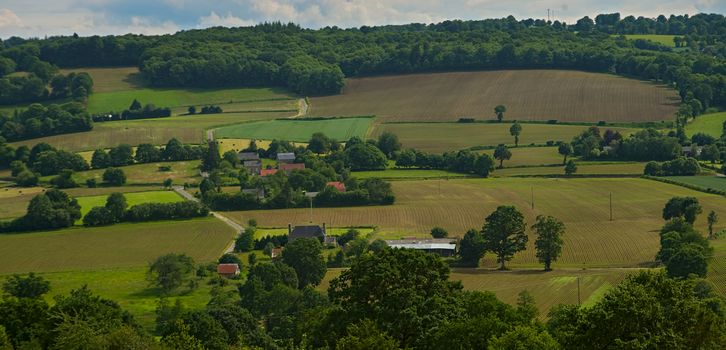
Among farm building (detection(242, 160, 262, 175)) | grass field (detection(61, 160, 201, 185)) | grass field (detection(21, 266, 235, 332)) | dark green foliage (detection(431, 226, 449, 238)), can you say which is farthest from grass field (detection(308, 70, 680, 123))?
grass field (detection(21, 266, 235, 332))

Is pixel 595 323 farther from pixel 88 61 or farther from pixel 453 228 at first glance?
pixel 88 61

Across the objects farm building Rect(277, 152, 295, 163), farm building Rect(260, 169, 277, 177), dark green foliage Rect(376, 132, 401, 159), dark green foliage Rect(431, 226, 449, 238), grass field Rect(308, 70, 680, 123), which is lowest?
dark green foliage Rect(431, 226, 449, 238)

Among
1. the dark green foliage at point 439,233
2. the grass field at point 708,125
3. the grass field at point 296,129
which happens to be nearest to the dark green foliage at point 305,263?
the dark green foliage at point 439,233

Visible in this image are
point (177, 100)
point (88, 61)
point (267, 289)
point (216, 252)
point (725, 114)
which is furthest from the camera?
point (88, 61)

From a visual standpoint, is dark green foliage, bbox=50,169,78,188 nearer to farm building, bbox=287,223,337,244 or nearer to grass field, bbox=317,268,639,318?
farm building, bbox=287,223,337,244

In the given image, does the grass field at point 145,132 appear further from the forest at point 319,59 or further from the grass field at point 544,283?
the grass field at point 544,283

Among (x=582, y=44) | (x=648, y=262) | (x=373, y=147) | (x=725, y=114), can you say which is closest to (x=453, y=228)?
(x=648, y=262)
